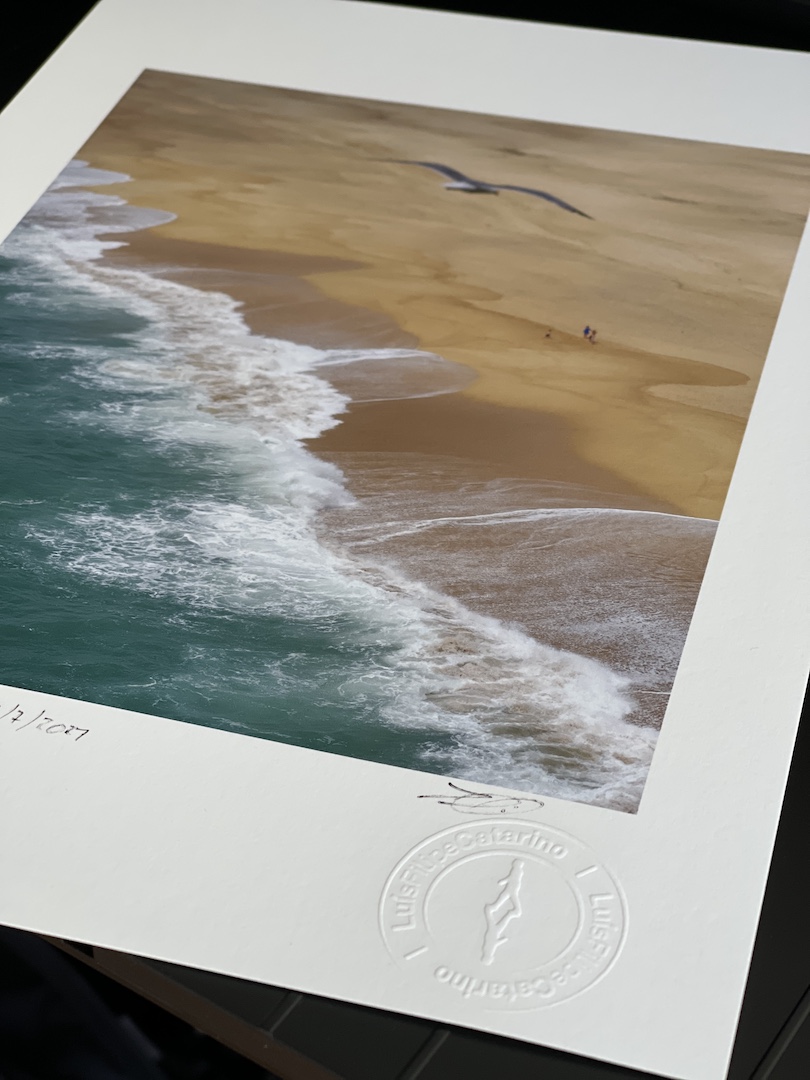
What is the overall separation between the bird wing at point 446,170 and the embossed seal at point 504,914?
4.28 feet

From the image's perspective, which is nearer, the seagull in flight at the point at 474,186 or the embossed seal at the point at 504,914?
the embossed seal at the point at 504,914

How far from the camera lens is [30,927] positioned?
1.36m

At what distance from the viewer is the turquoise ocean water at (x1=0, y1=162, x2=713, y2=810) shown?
4.99 feet

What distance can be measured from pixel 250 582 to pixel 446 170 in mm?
1032

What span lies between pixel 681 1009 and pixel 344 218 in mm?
1450

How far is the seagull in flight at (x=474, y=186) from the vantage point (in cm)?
230

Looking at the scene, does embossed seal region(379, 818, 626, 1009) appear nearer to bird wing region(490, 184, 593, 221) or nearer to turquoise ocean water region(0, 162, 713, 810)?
turquoise ocean water region(0, 162, 713, 810)

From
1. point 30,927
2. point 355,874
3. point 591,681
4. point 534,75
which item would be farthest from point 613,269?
point 30,927

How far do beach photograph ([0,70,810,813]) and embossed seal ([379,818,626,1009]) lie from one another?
0.27 feet
